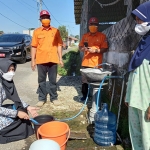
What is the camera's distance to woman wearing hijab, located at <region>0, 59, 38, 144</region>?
3.01 metres

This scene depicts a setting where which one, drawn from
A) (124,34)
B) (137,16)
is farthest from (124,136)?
(137,16)

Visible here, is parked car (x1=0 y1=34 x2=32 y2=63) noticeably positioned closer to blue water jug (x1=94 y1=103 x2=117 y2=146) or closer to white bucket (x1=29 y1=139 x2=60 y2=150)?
blue water jug (x1=94 y1=103 x2=117 y2=146)

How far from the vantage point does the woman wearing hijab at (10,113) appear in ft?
9.87

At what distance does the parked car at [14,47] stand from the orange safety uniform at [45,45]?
5988 mm

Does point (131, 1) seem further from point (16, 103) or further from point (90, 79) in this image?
point (16, 103)

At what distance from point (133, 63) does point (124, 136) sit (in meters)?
1.59

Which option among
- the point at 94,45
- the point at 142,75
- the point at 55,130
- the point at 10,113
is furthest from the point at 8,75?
the point at 94,45

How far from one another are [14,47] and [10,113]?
8008 millimetres

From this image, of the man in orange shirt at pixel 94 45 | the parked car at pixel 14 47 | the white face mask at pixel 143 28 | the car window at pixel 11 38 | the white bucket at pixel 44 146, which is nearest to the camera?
the white bucket at pixel 44 146

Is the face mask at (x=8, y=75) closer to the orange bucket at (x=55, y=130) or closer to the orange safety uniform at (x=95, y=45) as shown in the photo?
the orange bucket at (x=55, y=130)

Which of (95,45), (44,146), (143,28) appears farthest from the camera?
(95,45)

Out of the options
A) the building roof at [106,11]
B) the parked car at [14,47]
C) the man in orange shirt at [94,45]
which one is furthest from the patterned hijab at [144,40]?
the parked car at [14,47]

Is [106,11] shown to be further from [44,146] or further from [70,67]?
[44,146]

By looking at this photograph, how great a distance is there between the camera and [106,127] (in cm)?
307
